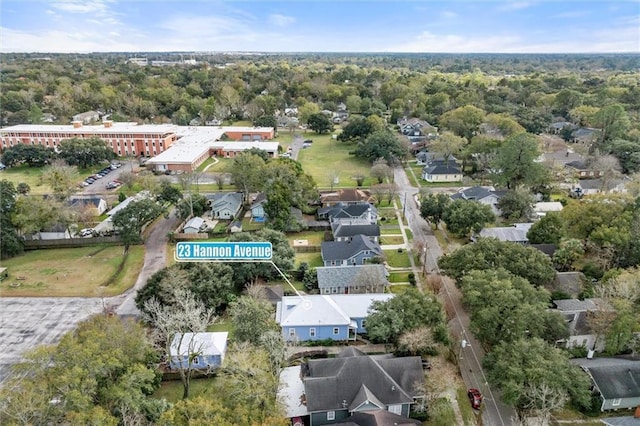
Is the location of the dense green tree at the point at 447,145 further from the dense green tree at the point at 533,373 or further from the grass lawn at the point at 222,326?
the grass lawn at the point at 222,326

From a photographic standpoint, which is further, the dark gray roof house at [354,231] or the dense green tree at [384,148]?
the dense green tree at [384,148]

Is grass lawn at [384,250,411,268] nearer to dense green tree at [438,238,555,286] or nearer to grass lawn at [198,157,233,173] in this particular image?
dense green tree at [438,238,555,286]

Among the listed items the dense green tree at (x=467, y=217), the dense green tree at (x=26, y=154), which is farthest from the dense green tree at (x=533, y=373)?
the dense green tree at (x=26, y=154)

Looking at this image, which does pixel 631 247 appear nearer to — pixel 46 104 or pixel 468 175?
pixel 468 175

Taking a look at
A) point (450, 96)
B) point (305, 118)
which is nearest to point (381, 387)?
point (305, 118)

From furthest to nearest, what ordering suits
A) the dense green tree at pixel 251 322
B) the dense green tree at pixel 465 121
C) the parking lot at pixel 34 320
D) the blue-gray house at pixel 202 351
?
the dense green tree at pixel 465 121 < the parking lot at pixel 34 320 < the blue-gray house at pixel 202 351 < the dense green tree at pixel 251 322

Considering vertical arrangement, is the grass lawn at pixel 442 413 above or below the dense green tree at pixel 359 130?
below

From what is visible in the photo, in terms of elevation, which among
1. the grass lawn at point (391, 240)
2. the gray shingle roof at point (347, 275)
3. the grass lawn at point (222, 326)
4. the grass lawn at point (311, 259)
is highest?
the gray shingle roof at point (347, 275)
